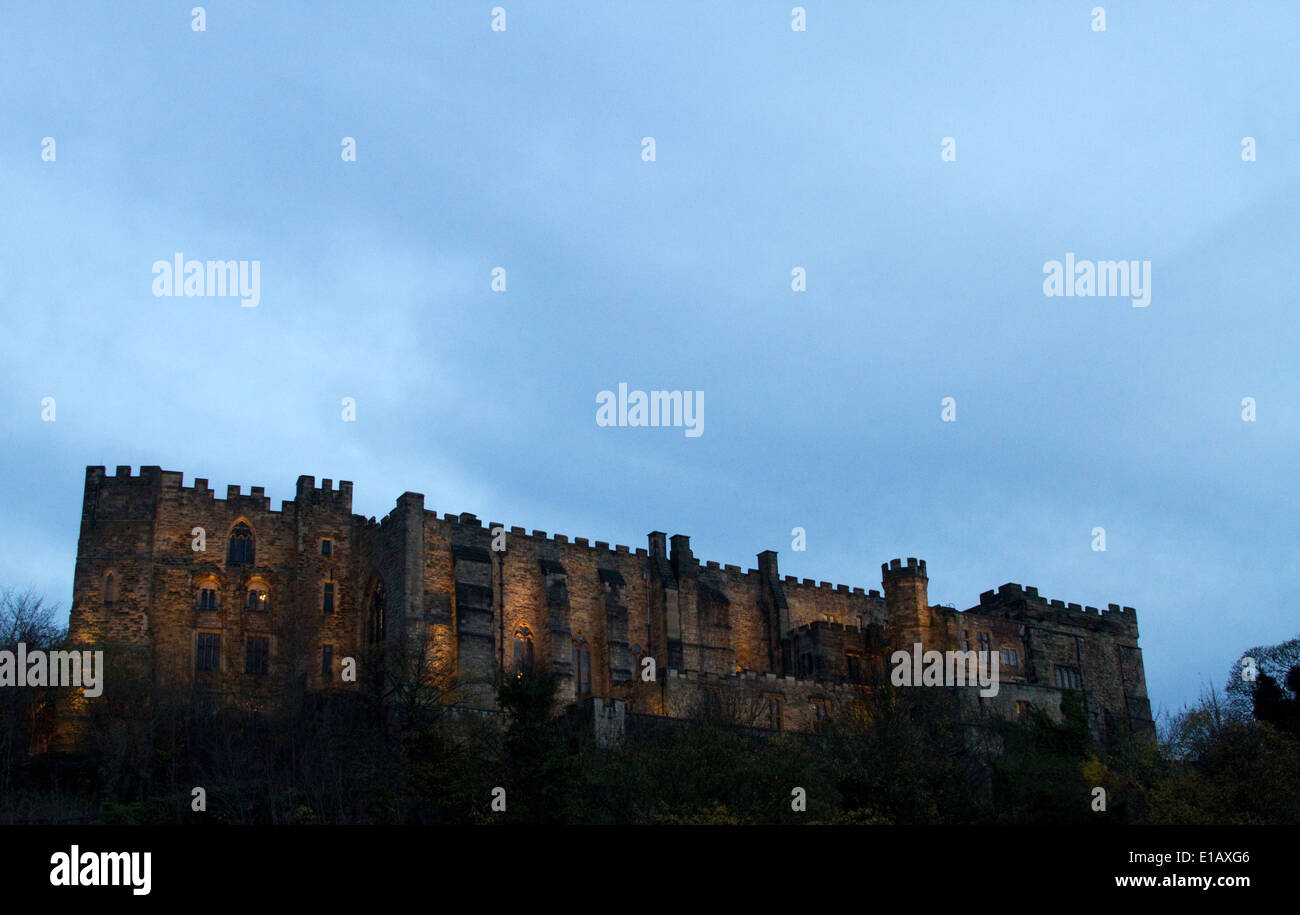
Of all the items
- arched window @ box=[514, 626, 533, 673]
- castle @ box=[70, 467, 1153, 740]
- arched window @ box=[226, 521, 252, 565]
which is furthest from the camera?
arched window @ box=[514, 626, 533, 673]

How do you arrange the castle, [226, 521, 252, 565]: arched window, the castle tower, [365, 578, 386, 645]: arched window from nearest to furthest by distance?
the castle < [365, 578, 386, 645]: arched window < [226, 521, 252, 565]: arched window < the castle tower

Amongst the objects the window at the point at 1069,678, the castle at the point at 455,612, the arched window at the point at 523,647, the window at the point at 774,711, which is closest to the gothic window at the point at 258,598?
the castle at the point at 455,612

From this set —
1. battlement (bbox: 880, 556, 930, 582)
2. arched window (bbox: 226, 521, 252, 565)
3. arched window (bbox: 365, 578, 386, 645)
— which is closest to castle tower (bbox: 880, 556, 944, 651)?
battlement (bbox: 880, 556, 930, 582)

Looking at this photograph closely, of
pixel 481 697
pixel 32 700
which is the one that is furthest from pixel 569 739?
pixel 32 700

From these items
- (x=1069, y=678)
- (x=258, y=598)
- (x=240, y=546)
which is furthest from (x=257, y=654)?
(x=1069, y=678)

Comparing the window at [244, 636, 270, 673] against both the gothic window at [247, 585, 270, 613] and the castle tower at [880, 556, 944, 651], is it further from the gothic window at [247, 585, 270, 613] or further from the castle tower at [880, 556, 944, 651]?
the castle tower at [880, 556, 944, 651]

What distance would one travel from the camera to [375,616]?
65.9 metres

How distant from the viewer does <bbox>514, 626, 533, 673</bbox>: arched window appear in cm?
6656

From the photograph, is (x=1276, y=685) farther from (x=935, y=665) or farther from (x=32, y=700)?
(x=32, y=700)

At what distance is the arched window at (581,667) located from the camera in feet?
224

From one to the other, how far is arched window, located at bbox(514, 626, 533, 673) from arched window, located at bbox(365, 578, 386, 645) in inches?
244

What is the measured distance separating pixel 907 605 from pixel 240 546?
108 ft

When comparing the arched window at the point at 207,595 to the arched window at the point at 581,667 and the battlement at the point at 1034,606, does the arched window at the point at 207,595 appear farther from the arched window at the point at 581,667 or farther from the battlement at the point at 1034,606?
the battlement at the point at 1034,606

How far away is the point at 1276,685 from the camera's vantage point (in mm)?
64188
